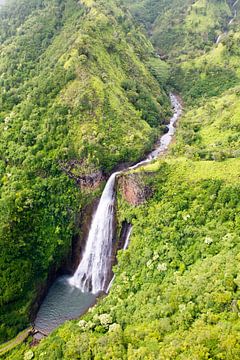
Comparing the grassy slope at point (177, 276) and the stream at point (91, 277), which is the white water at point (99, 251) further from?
the grassy slope at point (177, 276)

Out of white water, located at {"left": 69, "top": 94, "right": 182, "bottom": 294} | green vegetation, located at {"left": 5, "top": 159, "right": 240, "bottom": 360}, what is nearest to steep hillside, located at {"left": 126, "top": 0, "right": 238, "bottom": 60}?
white water, located at {"left": 69, "top": 94, "right": 182, "bottom": 294}

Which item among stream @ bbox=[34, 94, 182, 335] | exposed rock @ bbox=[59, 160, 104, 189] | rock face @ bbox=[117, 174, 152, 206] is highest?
exposed rock @ bbox=[59, 160, 104, 189]

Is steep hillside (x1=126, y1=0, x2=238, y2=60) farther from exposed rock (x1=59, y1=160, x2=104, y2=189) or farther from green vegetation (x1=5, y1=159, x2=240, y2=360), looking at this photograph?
green vegetation (x1=5, y1=159, x2=240, y2=360)

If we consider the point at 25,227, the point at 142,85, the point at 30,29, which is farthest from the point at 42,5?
the point at 25,227

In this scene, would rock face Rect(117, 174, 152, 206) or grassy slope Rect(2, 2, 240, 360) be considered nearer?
grassy slope Rect(2, 2, 240, 360)

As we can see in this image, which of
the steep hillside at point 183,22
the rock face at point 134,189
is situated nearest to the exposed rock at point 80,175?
the rock face at point 134,189

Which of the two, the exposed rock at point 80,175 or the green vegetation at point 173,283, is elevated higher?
the exposed rock at point 80,175

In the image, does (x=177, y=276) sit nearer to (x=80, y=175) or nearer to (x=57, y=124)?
(x=80, y=175)

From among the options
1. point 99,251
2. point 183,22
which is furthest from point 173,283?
point 183,22

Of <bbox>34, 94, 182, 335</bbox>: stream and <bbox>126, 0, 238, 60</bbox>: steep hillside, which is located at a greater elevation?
<bbox>126, 0, 238, 60</bbox>: steep hillside
